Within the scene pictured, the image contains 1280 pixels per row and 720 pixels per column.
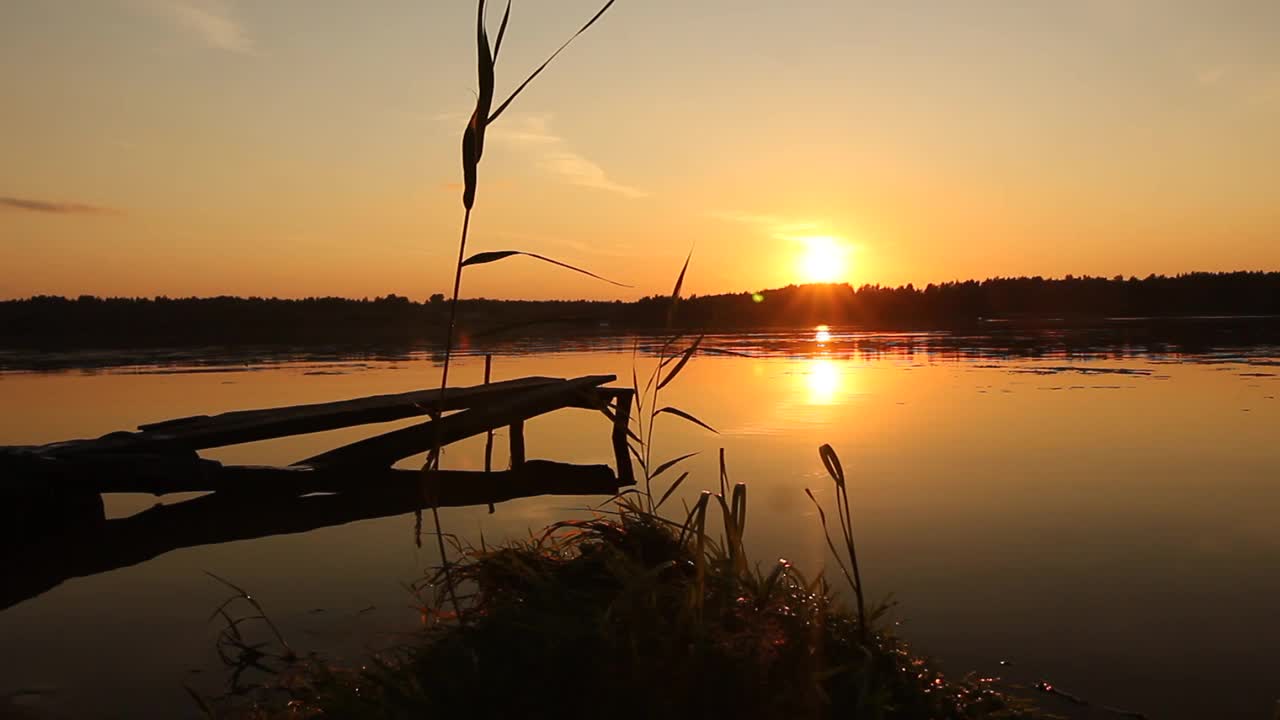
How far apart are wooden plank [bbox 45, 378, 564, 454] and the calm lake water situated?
0.83 m

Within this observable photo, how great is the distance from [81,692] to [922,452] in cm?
798

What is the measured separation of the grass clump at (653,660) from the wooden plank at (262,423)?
2.31 metres

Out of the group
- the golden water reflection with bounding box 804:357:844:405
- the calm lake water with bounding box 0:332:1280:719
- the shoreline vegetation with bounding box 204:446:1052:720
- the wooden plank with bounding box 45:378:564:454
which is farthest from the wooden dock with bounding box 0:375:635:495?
the golden water reflection with bounding box 804:357:844:405

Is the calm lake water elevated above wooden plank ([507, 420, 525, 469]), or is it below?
below

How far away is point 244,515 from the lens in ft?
22.9

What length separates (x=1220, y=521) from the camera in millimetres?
6473

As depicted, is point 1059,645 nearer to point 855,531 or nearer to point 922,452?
point 855,531

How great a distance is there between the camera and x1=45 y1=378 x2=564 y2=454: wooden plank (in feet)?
18.6

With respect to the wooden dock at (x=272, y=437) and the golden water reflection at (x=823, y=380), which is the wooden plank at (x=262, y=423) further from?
the golden water reflection at (x=823, y=380)

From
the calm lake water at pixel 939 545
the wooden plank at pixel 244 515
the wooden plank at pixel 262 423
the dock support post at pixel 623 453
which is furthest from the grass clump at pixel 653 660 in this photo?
the dock support post at pixel 623 453

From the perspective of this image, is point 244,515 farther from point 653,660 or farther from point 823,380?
point 823,380

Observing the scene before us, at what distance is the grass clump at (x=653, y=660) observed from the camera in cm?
259

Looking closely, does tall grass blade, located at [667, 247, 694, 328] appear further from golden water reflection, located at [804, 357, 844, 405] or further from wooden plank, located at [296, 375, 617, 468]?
golden water reflection, located at [804, 357, 844, 405]

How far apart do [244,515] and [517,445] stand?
2.55m
